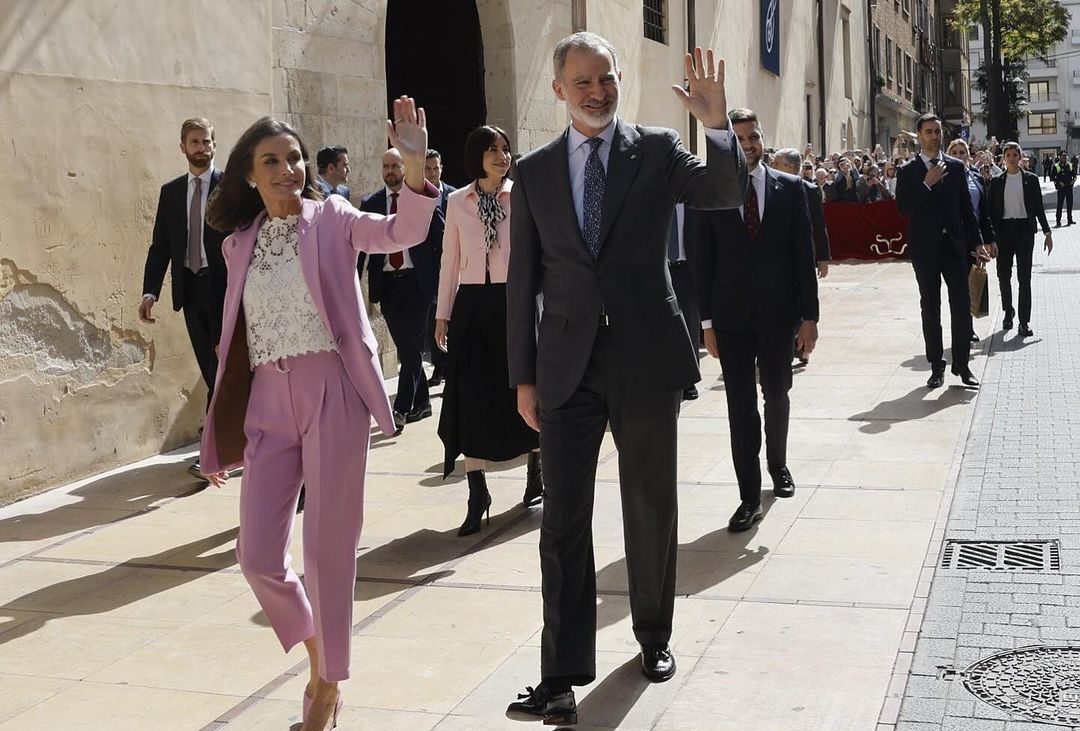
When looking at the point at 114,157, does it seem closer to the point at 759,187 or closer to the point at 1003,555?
the point at 759,187

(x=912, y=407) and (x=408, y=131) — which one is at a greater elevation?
(x=408, y=131)

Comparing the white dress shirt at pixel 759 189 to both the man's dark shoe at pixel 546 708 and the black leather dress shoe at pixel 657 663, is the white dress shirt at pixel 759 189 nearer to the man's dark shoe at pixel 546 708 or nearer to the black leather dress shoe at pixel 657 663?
the black leather dress shoe at pixel 657 663

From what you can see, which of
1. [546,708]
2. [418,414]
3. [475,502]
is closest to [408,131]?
[546,708]

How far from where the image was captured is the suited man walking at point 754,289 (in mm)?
6883

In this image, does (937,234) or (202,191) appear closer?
(202,191)

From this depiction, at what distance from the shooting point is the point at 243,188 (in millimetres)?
4488

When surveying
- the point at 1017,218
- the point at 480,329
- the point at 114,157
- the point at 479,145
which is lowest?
the point at 480,329

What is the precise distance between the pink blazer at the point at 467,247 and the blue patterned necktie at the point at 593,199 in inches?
109

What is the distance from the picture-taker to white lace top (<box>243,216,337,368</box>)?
171 inches

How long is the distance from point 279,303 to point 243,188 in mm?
408

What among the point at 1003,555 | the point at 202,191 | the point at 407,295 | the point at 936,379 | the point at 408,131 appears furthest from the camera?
the point at 936,379

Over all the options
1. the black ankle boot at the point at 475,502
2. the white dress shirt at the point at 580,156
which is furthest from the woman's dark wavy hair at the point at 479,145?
the white dress shirt at the point at 580,156

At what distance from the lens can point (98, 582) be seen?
21.0ft

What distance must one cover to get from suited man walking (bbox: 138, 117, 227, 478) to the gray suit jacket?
414 cm
